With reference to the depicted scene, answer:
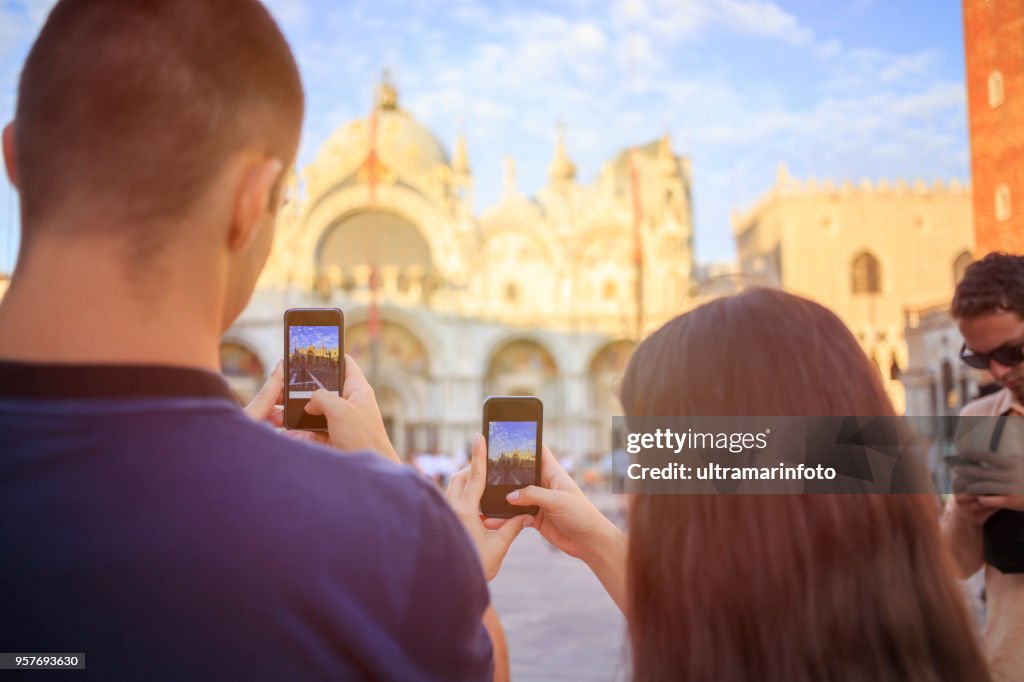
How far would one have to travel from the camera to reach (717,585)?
1.24 m

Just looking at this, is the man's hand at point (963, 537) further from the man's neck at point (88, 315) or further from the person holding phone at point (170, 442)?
the man's neck at point (88, 315)

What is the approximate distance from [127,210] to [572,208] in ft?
125

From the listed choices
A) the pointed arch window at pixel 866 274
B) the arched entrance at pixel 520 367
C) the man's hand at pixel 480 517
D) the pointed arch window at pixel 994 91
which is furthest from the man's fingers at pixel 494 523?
the pointed arch window at pixel 866 274

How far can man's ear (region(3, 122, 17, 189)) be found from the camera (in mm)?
1092

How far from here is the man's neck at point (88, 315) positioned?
3.21 ft

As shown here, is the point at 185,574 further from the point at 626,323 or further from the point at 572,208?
the point at 572,208

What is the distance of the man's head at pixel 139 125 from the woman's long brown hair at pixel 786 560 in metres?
0.67

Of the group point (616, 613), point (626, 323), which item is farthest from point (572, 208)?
point (616, 613)

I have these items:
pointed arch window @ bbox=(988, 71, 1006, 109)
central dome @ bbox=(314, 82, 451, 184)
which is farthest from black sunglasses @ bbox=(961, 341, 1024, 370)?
central dome @ bbox=(314, 82, 451, 184)

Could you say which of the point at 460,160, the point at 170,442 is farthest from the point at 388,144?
the point at 170,442

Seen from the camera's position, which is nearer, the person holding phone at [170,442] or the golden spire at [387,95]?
the person holding phone at [170,442]

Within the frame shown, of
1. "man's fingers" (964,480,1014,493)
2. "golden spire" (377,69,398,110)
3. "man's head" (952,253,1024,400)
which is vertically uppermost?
"golden spire" (377,69,398,110)

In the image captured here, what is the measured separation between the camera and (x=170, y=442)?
0.94 metres

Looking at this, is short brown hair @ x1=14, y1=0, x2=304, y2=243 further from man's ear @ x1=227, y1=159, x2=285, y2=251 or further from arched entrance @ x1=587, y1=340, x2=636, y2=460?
arched entrance @ x1=587, y1=340, x2=636, y2=460
